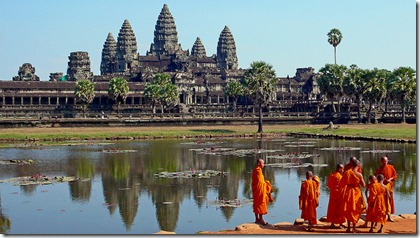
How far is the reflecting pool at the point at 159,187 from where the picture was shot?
27.3m

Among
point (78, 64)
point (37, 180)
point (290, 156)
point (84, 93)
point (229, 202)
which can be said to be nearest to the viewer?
point (229, 202)

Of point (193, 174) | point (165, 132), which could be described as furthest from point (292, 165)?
point (165, 132)

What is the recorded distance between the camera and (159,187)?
36.0 meters

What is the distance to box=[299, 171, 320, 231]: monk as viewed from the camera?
22.2 metres

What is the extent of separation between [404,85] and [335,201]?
259ft

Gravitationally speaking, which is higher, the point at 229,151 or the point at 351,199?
Answer: the point at 351,199

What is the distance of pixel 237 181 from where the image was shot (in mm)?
38062

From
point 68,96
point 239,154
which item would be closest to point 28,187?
point 239,154

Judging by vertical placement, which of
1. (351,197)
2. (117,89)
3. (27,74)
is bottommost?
(351,197)

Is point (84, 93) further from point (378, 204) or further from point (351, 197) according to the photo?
point (378, 204)

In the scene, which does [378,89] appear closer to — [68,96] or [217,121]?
[217,121]

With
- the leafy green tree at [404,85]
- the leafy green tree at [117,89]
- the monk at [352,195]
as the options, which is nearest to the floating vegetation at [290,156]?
the monk at [352,195]

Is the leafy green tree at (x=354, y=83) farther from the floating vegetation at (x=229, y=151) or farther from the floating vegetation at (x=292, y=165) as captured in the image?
the floating vegetation at (x=292, y=165)

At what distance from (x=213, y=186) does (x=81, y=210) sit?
7.87 meters
